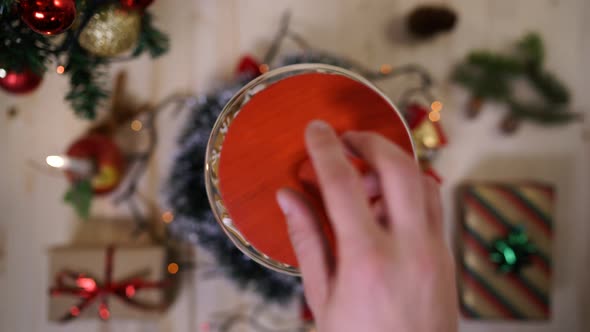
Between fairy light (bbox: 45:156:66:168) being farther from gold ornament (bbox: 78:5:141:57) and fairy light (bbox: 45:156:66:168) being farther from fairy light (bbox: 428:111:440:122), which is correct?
fairy light (bbox: 428:111:440:122)

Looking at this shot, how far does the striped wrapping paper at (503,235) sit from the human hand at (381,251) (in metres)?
0.62

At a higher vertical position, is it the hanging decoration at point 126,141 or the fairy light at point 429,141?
the fairy light at point 429,141

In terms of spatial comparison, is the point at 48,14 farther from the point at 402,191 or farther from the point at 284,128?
the point at 402,191

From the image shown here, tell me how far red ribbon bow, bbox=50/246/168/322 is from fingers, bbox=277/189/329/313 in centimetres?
56

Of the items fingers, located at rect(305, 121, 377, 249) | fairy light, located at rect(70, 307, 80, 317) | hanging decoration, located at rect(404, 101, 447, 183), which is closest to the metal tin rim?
fingers, located at rect(305, 121, 377, 249)

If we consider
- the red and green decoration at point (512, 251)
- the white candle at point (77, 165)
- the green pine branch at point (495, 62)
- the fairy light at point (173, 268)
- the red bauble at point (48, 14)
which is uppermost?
the red bauble at point (48, 14)

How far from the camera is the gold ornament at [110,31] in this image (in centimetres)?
54

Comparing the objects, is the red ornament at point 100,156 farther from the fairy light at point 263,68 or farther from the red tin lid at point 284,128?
the red tin lid at point 284,128

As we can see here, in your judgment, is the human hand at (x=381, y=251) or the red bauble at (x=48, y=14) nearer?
the human hand at (x=381, y=251)

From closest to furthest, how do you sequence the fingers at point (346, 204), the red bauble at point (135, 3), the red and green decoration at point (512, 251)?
the fingers at point (346, 204)
the red bauble at point (135, 3)
the red and green decoration at point (512, 251)

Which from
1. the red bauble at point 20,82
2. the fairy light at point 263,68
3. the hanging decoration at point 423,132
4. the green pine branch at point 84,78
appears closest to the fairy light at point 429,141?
the hanging decoration at point 423,132

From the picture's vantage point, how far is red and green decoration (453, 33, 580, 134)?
2.95ft

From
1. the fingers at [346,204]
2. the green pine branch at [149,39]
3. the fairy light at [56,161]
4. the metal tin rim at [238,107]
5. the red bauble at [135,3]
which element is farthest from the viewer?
the fairy light at [56,161]

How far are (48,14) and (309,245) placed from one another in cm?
38
